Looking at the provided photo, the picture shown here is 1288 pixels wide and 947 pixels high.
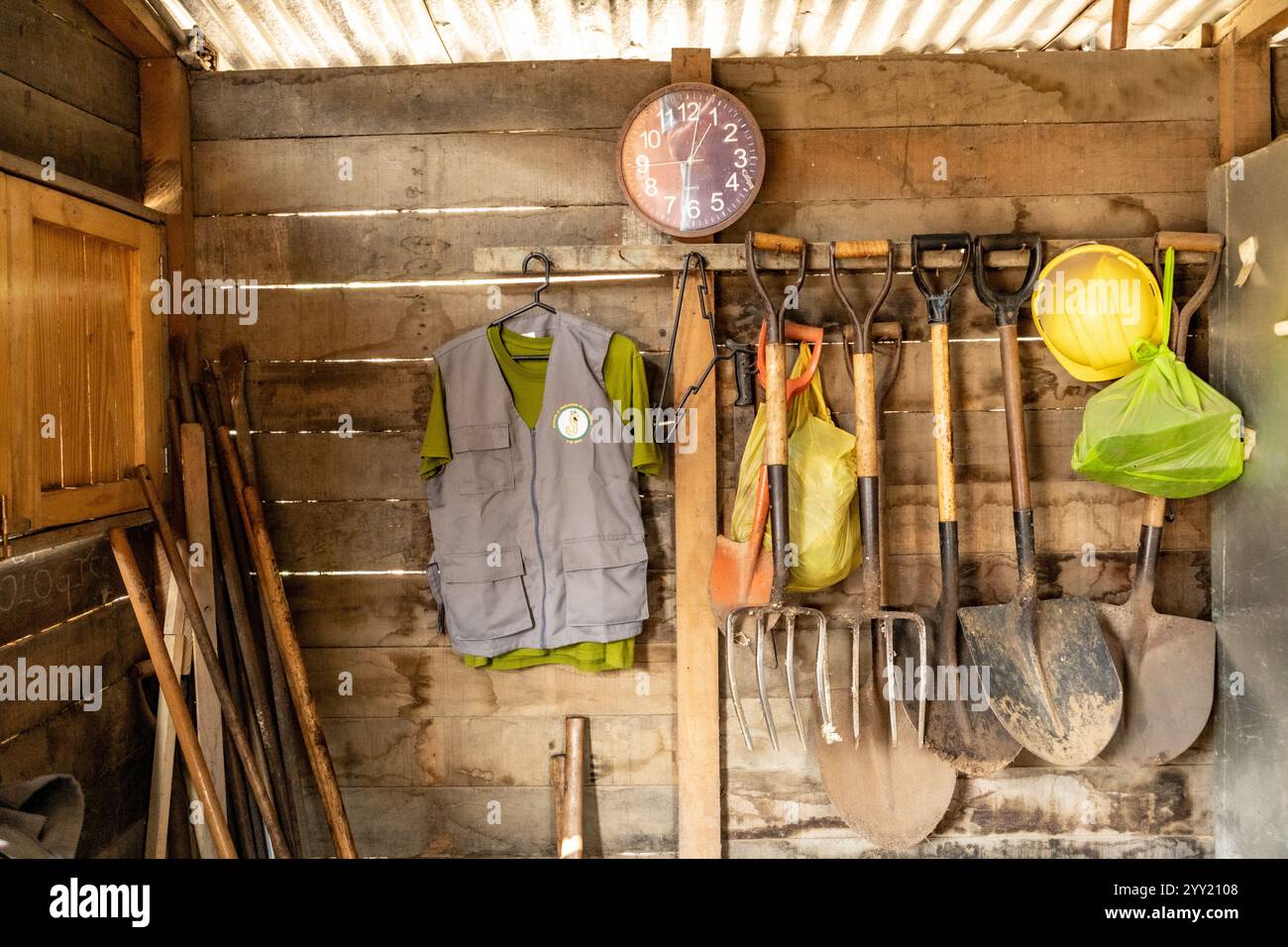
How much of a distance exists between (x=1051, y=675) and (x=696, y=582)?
35.5 inches

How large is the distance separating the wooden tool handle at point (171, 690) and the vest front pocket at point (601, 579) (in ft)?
Answer: 3.03

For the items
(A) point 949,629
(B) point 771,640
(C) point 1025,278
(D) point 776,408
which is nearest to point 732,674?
(B) point 771,640

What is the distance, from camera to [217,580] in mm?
2230

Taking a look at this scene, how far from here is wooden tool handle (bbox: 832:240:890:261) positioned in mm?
2113

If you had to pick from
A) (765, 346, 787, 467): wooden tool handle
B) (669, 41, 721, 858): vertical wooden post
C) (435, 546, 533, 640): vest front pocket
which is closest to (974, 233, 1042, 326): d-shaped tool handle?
(765, 346, 787, 467): wooden tool handle

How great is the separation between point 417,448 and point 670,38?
1.32 metres

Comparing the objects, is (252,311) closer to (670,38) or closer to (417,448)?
(417,448)

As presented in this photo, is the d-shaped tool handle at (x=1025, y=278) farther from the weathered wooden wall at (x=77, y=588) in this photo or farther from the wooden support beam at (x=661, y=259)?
the weathered wooden wall at (x=77, y=588)

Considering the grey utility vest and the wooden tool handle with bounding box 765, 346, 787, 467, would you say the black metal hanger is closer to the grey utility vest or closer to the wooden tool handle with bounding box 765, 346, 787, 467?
the grey utility vest

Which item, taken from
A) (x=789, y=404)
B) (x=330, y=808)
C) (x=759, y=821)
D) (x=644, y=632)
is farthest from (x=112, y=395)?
(x=759, y=821)

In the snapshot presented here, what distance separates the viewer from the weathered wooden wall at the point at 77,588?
5.79 feet

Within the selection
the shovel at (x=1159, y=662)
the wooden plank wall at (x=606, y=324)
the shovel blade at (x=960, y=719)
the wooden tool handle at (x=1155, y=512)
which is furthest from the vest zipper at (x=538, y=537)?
the wooden tool handle at (x=1155, y=512)

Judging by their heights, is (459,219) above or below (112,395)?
above

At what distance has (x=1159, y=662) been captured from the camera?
216 centimetres
